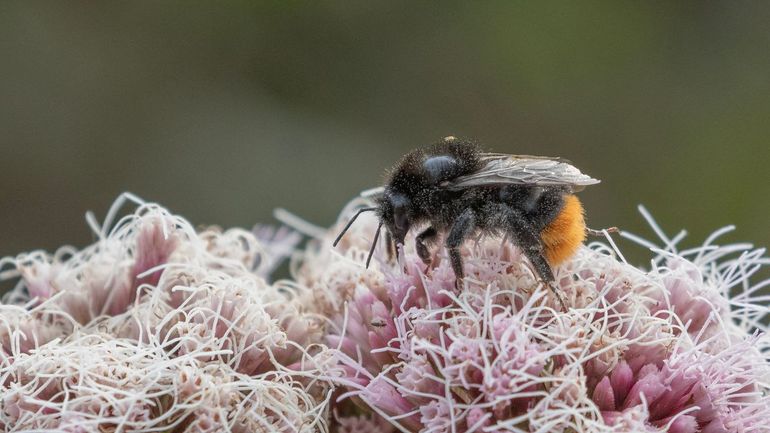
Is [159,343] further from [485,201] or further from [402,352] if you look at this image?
[485,201]

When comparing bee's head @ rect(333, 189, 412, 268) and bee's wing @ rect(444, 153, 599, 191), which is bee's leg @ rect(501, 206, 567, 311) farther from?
bee's head @ rect(333, 189, 412, 268)

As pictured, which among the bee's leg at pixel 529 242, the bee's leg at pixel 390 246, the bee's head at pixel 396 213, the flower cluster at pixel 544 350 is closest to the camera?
the flower cluster at pixel 544 350

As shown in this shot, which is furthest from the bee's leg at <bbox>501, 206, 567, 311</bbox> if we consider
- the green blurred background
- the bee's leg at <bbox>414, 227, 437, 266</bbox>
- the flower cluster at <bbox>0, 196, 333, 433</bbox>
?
the green blurred background

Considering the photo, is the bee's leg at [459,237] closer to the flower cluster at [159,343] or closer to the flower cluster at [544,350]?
the flower cluster at [544,350]

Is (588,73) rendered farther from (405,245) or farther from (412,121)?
(405,245)

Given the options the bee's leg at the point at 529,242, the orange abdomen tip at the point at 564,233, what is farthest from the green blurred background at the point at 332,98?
the bee's leg at the point at 529,242

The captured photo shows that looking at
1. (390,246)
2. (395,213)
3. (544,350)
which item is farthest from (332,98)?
(544,350)

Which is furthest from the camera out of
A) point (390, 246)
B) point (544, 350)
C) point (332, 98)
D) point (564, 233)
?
point (332, 98)

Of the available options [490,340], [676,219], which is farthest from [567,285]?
[676,219]
